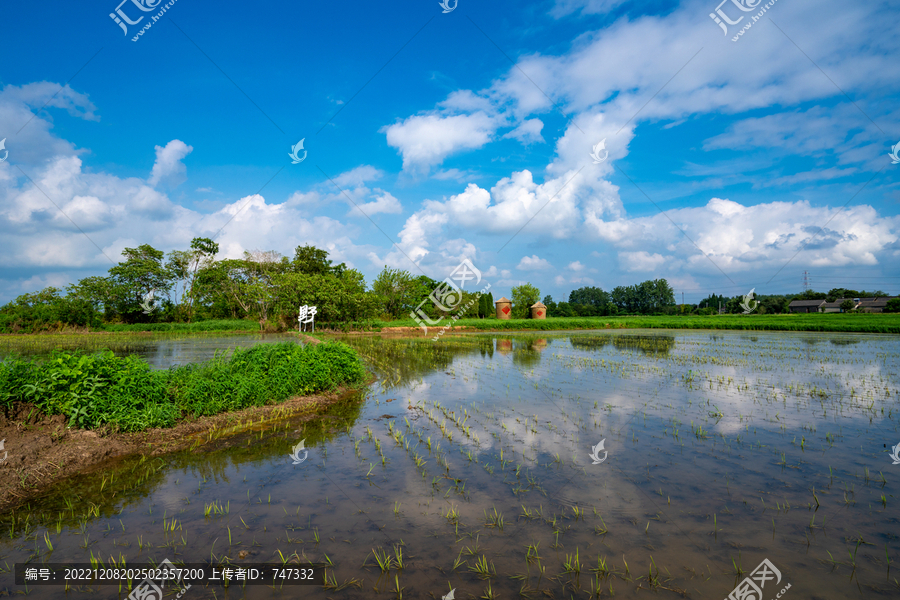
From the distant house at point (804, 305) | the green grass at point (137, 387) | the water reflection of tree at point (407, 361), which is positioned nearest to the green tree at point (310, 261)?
the water reflection of tree at point (407, 361)

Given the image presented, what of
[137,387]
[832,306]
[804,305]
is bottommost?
[137,387]

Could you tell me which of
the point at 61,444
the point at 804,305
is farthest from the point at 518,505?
the point at 804,305

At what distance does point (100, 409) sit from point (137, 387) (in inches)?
25.6

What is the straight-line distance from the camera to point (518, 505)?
508cm

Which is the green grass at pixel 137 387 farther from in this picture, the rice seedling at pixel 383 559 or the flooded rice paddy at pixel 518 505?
the rice seedling at pixel 383 559

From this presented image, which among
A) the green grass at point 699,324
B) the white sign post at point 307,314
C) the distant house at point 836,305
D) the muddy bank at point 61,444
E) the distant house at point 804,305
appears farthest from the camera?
the distant house at point 804,305

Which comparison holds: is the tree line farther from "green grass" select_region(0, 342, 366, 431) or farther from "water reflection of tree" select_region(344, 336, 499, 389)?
"green grass" select_region(0, 342, 366, 431)

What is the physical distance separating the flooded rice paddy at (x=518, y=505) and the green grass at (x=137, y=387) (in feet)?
3.99

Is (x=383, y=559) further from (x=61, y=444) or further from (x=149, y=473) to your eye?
(x=61, y=444)

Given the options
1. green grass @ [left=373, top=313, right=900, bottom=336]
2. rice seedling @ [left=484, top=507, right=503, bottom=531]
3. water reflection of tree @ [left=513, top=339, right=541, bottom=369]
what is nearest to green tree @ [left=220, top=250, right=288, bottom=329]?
green grass @ [left=373, top=313, right=900, bottom=336]

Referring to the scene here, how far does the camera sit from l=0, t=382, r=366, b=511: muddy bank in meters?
5.61

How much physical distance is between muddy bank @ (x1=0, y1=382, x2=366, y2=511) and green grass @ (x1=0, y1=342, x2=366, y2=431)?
0.60 ft

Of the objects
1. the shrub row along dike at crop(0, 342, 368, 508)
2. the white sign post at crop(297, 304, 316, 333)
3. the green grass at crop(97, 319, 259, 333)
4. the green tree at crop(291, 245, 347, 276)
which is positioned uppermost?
the green tree at crop(291, 245, 347, 276)

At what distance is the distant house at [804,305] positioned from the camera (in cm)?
9156
